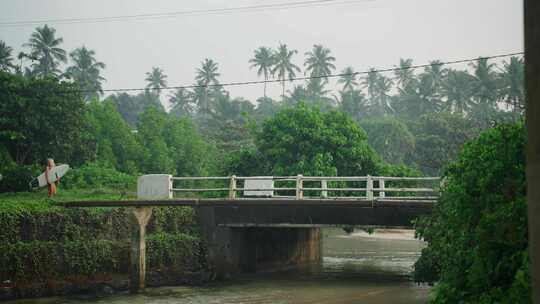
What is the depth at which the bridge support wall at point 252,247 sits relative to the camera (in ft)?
101

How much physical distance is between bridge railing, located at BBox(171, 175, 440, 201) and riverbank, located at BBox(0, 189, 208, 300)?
2.33 metres

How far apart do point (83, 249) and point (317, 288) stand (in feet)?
31.3

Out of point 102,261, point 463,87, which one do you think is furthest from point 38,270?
point 463,87

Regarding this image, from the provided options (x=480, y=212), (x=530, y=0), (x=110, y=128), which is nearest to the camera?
(x=530, y=0)

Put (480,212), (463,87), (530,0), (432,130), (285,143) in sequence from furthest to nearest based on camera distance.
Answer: (463,87)
(432,130)
(285,143)
(480,212)
(530,0)

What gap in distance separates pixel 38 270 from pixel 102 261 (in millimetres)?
2893

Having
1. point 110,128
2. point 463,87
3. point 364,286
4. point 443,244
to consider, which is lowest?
point 364,286

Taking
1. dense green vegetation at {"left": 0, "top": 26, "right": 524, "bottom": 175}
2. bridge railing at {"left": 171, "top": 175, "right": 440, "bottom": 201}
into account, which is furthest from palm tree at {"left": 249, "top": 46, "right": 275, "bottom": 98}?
bridge railing at {"left": 171, "top": 175, "right": 440, "bottom": 201}

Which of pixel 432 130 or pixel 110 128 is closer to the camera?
pixel 110 128

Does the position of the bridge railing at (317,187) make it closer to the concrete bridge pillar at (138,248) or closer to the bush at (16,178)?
the concrete bridge pillar at (138,248)

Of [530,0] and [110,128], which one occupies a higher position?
[110,128]

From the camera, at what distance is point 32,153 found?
4184cm

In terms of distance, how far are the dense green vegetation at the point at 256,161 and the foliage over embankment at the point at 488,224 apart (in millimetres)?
23

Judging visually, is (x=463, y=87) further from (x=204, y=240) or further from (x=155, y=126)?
(x=204, y=240)
